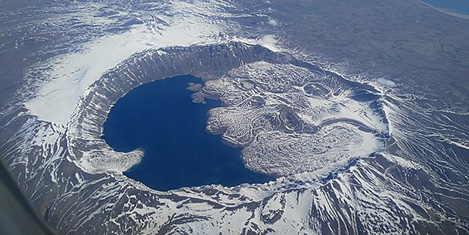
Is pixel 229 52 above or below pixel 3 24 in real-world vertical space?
below

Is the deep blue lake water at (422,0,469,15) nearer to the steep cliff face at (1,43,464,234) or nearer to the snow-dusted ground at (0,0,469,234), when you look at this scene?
the snow-dusted ground at (0,0,469,234)

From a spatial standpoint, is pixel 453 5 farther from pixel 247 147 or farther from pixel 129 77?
pixel 129 77

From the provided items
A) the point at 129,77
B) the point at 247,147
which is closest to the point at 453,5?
the point at 247,147

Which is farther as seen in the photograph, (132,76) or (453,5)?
(453,5)

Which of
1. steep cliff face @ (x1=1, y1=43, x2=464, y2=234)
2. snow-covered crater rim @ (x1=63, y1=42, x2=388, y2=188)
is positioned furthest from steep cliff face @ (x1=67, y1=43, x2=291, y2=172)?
steep cliff face @ (x1=1, y1=43, x2=464, y2=234)

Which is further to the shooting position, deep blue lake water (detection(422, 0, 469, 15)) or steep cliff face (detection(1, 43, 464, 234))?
deep blue lake water (detection(422, 0, 469, 15))

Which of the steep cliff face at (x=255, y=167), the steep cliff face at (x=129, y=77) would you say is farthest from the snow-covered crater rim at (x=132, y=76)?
the steep cliff face at (x=255, y=167)

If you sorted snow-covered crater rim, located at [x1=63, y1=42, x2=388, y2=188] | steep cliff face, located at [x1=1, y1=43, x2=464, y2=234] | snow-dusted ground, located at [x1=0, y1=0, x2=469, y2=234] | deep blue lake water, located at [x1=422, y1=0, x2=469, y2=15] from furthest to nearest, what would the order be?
1. deep blue lake water, located at [x1=422, y1=0, x2=469, y2=15]
2. snow-covered crater rim, located at [x1=63, y1=42, x2=388, y2=188]
3. snow-dusted ground, located at [x1=0, y1=0, x2=469, y2=234]
4. steep cliff face, located at [x1=1, y1=43, x2=464, y2=234]

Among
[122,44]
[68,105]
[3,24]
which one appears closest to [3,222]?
[68,105]

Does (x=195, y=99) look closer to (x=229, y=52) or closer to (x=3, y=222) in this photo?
(x=229, y=52)
